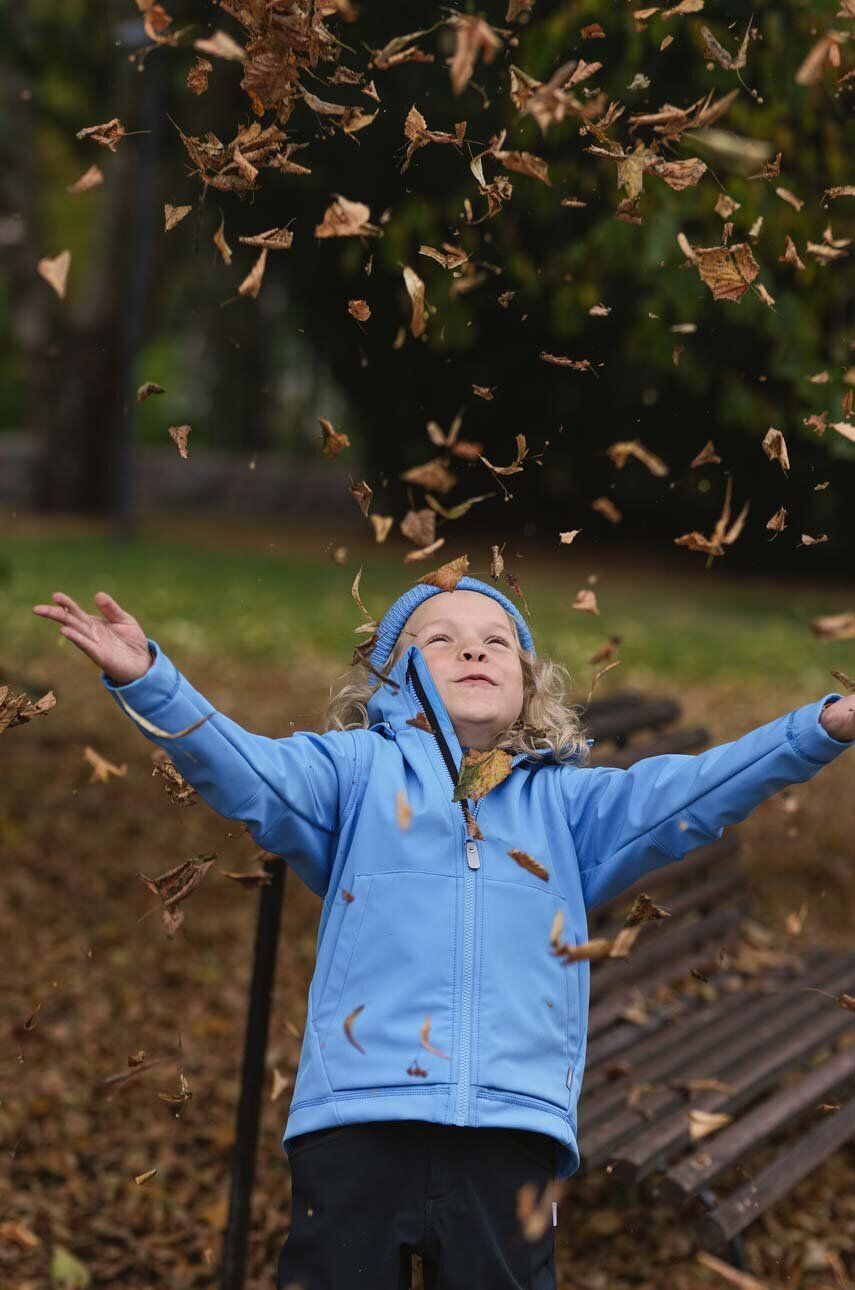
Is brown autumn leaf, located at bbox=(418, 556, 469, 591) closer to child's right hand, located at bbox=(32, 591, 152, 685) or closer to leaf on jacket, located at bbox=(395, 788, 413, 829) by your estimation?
leaf on jacket, located at bbox=(395, 788, 413, 829)

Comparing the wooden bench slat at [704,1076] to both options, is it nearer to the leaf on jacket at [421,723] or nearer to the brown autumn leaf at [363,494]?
the leaf on jacket at [421,723]

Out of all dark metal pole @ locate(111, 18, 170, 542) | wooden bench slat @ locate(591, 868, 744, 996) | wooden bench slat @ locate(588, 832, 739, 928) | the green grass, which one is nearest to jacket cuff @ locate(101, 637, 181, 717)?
wooden bench slat @ locate(591, 868, 744, 996)

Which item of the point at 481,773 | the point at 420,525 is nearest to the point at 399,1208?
the point at 481,773

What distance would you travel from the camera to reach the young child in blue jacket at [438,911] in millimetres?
2150

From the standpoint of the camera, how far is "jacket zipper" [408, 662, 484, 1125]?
2145mm

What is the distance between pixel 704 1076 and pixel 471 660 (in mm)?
1471

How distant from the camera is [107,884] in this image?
548 centimetres

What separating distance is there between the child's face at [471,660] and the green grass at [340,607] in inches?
149

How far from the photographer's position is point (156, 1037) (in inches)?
176

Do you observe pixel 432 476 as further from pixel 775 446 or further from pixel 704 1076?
pixel 704 1076

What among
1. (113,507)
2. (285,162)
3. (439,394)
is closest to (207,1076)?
(285,162)

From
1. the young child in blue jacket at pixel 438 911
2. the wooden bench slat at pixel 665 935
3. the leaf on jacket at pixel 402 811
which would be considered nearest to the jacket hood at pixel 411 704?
the young child in blue jacket at pixel 438 911

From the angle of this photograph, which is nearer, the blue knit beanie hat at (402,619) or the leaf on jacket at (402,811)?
the leaf on jacket at (402,811)

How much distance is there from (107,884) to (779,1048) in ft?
9.31
